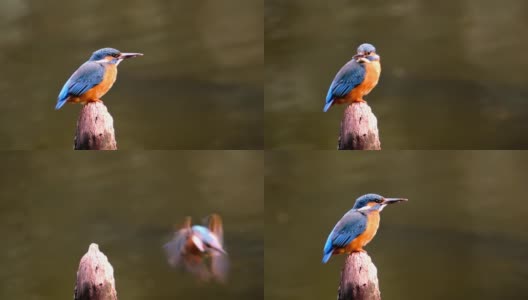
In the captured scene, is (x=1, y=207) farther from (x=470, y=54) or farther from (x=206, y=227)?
(x=470, y=54)

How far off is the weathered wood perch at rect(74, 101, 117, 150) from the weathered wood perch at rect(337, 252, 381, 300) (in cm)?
91

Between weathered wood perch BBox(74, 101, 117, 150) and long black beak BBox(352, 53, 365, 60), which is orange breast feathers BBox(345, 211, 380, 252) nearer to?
long black beak BBox(352, 53, 365, 60)

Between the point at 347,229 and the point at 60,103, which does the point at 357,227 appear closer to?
the point at 347,229

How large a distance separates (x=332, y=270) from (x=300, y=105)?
0.58 meters

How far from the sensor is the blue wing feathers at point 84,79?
12.1 feet

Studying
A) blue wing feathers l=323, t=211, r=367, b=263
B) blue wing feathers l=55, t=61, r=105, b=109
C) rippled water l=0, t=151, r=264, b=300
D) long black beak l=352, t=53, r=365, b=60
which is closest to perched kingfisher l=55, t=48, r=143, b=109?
blue wing feathers l=55, t=61, r=105, b=109

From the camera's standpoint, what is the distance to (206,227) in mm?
3770

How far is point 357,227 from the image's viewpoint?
362 cm

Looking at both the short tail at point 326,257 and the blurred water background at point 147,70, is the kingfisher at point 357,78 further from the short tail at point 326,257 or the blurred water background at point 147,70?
the short tail at point 326,257

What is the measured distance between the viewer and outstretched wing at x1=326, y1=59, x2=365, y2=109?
3.69m

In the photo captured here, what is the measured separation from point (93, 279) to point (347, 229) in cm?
85

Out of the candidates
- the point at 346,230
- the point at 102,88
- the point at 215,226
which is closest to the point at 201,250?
the point at 215,226

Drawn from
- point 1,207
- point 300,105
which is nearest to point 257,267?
point 300,105

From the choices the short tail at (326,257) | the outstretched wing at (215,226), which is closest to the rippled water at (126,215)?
the outstretched wing at (215,226)
